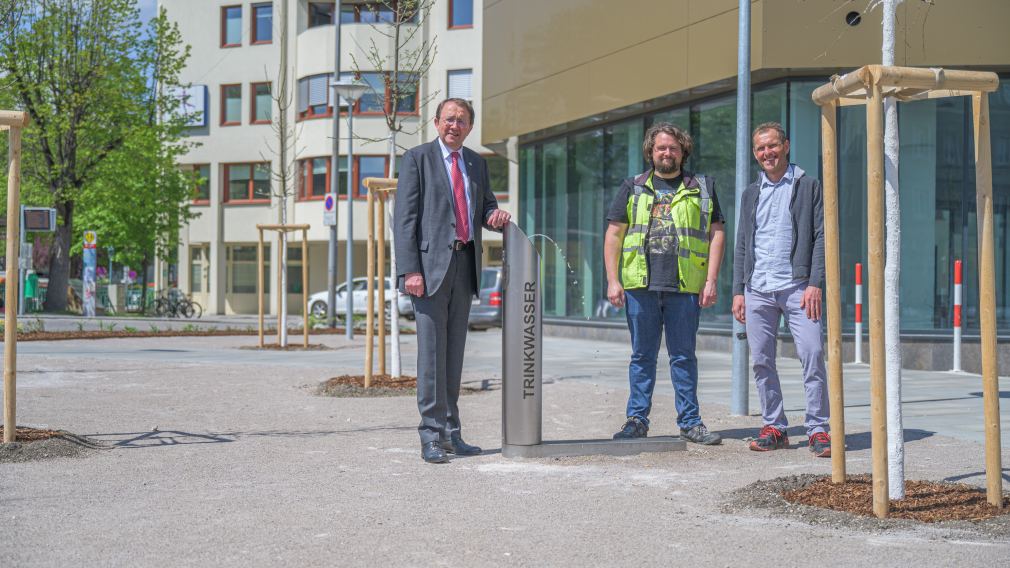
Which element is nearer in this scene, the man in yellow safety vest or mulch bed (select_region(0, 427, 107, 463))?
mulch bed (select_region(0, 427, 107, 463))

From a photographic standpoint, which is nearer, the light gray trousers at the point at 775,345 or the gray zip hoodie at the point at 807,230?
the gray zip hoodie at the point at 807,230

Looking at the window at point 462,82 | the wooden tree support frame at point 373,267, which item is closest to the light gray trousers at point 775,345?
the wooden tree support frame at point 373,267

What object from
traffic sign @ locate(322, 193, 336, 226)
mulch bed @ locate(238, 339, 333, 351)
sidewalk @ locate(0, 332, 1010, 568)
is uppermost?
traffic sign @ locate(322, 193, 336, 226)

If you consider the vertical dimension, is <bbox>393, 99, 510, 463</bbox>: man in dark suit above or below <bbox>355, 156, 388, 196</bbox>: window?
below

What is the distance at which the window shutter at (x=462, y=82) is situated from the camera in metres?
42.8

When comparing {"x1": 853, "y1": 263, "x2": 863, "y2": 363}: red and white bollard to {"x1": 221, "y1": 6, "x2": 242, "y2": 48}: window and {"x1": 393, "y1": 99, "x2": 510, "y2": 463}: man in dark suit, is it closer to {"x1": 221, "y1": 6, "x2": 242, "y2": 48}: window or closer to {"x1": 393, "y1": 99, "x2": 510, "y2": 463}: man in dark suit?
{"x1": 393, "y1": 99, "x2": 510, "y2": 463}: man in dark suit

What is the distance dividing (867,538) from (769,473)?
1637 mm

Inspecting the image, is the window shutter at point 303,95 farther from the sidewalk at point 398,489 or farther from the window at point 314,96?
the sidewalk at point 398,489

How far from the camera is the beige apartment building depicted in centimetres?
4291

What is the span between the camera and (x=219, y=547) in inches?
173

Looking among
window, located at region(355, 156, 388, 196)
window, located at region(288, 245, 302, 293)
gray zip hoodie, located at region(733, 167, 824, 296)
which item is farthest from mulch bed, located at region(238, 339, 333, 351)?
window, located at region(288, 245, 302, 293)

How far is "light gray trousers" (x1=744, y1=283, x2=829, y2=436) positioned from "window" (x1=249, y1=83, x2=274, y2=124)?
41646mm

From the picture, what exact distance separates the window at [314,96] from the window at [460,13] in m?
4.86

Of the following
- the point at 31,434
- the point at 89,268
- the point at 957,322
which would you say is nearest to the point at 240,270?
the point at 89,268
